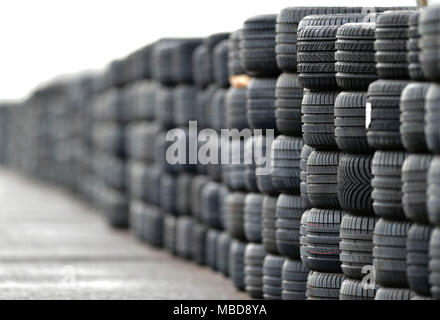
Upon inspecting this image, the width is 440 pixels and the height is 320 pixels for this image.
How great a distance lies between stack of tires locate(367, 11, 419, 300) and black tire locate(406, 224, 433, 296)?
12.7 inches

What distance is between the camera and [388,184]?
9.49 meters

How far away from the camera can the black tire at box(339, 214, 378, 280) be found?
33.4 ft

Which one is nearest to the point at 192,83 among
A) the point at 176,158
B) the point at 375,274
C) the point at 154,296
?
the point at 176,158

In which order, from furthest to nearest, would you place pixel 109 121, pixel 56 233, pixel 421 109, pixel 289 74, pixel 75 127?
pixel 75 127, pixel 109 121, pixel 56 233, pixel 289 74, pixel 421 109

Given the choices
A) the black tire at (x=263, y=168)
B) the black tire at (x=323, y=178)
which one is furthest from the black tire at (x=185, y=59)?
the black tire at (x=323, y=178)

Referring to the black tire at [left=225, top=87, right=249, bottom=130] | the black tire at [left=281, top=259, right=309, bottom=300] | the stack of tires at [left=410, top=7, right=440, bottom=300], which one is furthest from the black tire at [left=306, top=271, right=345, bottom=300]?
the black tire at [left=225, top=87, right=249, bottom=130]

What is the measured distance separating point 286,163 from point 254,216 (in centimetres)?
128

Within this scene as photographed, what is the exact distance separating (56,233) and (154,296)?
953cm

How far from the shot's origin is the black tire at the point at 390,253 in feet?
30.7

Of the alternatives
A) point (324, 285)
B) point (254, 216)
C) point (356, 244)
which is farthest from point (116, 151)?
point (356, 244)

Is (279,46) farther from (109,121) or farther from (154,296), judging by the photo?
(109,121)

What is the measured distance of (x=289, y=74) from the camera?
12484 millimetres

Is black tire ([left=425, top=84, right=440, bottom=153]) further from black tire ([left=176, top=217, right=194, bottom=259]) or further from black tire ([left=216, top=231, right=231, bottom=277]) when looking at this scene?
black tire ([left=176, top=217, right=194, bottom=259])

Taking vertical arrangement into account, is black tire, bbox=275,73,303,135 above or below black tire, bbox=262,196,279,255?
above
